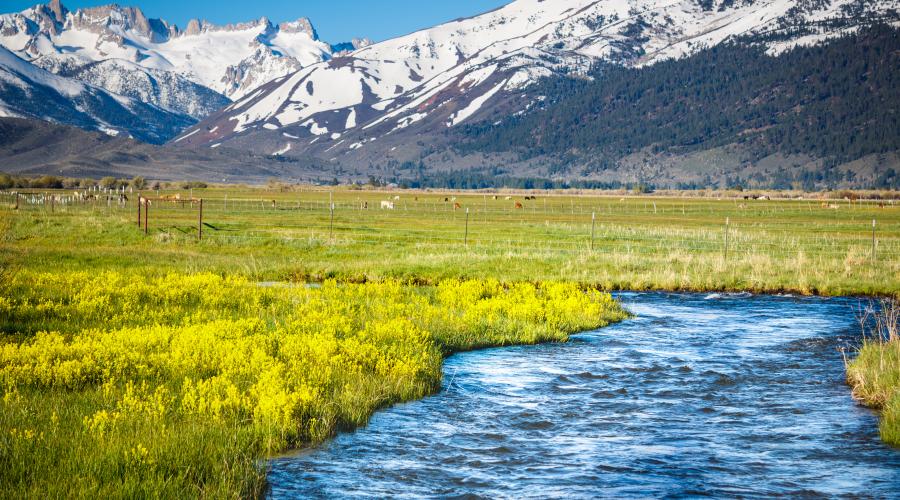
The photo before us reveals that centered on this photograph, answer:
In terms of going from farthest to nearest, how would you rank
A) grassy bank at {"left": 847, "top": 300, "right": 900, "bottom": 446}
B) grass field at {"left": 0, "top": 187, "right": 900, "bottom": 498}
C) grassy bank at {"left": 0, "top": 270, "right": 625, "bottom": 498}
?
grassy bank at {"left": 847, "top": 300, "right": 900, "bottom": 446}
grass field at {"left": 0, "top": 187, "right": 900, "bottom": 498}
grassy bank at {"left": 0, "top": 270, "right": 625, "bottom": 498}

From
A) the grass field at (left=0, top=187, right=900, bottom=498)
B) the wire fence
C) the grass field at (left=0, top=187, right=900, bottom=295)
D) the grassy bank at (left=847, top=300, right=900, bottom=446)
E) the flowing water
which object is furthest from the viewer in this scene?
the wire fence

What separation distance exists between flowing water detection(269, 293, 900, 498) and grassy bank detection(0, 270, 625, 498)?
2.63 feet

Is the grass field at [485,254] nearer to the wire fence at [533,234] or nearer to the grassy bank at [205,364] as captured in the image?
the wire fence at [533,234]

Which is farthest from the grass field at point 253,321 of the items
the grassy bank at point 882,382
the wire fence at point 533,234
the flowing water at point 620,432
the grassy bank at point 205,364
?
the grassy bank at point 882,382

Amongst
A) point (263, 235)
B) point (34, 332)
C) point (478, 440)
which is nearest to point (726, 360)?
point (478, 440)

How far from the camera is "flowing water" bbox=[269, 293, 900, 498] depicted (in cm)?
1255

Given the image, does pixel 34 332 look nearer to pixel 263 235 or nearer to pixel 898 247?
pixel 263 235

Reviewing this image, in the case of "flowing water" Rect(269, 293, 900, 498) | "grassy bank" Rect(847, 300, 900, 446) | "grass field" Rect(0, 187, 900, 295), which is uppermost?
"grass field" Rect(0, 187, 900, 295)

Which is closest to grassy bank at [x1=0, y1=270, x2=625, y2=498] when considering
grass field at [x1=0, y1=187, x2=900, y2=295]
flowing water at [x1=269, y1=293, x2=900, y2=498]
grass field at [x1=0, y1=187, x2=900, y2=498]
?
grass field at [x1=0, y1=187, x2=900, y2=498]

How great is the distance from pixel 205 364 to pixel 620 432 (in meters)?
7.34

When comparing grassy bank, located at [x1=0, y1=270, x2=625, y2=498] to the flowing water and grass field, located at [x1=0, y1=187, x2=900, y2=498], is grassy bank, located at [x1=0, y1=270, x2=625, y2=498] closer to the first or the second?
grass field, located at [x1=0, y1=187, x2=900, y2=498]

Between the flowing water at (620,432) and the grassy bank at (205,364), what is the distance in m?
0.80

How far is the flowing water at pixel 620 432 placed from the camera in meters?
12.5

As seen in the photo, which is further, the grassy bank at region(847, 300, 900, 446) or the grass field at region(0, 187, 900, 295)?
the grass field at region(0, 187, 900, 295)
